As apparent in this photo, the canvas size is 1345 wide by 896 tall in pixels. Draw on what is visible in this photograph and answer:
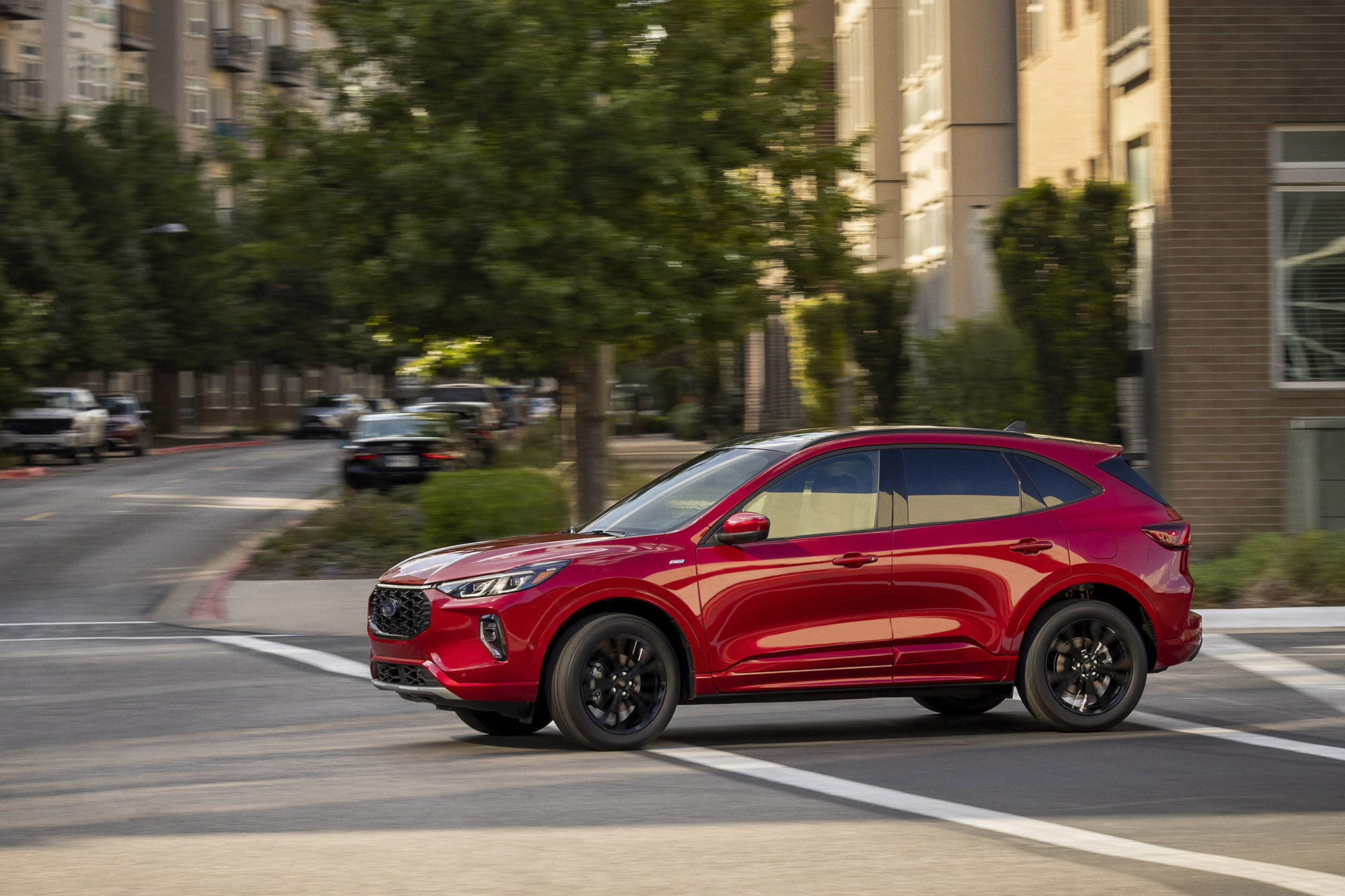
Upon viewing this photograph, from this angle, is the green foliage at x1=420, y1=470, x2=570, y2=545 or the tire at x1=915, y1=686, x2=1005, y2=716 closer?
the tire at x1=915, y1=686, x2=1005, y2=716

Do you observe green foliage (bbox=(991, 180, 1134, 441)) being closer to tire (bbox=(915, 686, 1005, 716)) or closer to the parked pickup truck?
tire (bbox=(915, 686, 1005, 716))

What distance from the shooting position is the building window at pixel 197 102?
74.4 meters

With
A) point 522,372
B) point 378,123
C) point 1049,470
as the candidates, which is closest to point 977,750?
point 1049,470

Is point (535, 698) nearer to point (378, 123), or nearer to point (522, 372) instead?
point (378, 123)

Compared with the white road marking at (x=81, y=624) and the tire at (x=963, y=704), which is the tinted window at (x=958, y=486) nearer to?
the tire at (x=963, y=704)

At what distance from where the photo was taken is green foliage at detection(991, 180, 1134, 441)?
19.9 meters

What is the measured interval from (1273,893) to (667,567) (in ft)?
12.5

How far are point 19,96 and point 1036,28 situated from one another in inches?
1669

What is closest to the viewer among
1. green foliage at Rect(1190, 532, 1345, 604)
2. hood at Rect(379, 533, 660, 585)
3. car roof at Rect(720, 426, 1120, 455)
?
hood at Rect(379, 533, 660, 585)

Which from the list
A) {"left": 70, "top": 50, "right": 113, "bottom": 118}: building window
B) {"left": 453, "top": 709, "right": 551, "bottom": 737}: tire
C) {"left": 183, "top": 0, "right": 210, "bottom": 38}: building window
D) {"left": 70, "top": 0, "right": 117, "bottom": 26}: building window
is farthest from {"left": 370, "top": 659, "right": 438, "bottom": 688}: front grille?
{"left": 183, "top": 0, "right": 210, "bottom": 38}: building window

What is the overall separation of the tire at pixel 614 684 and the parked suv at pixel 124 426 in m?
41.0

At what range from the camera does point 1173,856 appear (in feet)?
22.2

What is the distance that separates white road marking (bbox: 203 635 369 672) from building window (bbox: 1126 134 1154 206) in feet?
36.6

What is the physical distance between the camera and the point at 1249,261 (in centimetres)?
1945
